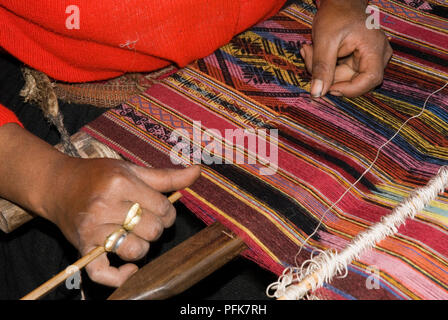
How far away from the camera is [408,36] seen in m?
1.36

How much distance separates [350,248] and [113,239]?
515 mm

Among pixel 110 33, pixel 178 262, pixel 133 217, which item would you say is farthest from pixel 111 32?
pixel 178 262

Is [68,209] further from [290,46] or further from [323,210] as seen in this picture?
[290,46]

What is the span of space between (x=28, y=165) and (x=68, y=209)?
0.17m

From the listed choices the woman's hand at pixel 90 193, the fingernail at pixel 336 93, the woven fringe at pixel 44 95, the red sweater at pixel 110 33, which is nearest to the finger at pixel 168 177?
the woman's hand at pixel 90 193

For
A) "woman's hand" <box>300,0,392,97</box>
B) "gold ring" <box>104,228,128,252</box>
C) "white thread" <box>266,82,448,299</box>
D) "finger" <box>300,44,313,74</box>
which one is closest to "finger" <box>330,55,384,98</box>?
"woman's hand" <box>300,0,392,97</box>

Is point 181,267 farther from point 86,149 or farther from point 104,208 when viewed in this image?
point 86,149

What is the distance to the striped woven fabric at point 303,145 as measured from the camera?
91 cm

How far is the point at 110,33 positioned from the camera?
1.09 meters

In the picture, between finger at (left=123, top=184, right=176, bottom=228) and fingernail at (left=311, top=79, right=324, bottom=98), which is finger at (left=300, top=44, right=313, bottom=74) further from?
finger at (left=123, top=184, right=176, bottom=228)

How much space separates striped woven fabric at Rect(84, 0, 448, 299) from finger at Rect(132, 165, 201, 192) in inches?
1.8

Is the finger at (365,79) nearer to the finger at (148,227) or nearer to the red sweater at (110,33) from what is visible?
the red sweater at (110,33)

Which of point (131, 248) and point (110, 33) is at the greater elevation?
point (110, 33)

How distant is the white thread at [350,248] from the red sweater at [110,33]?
0.65 meters
